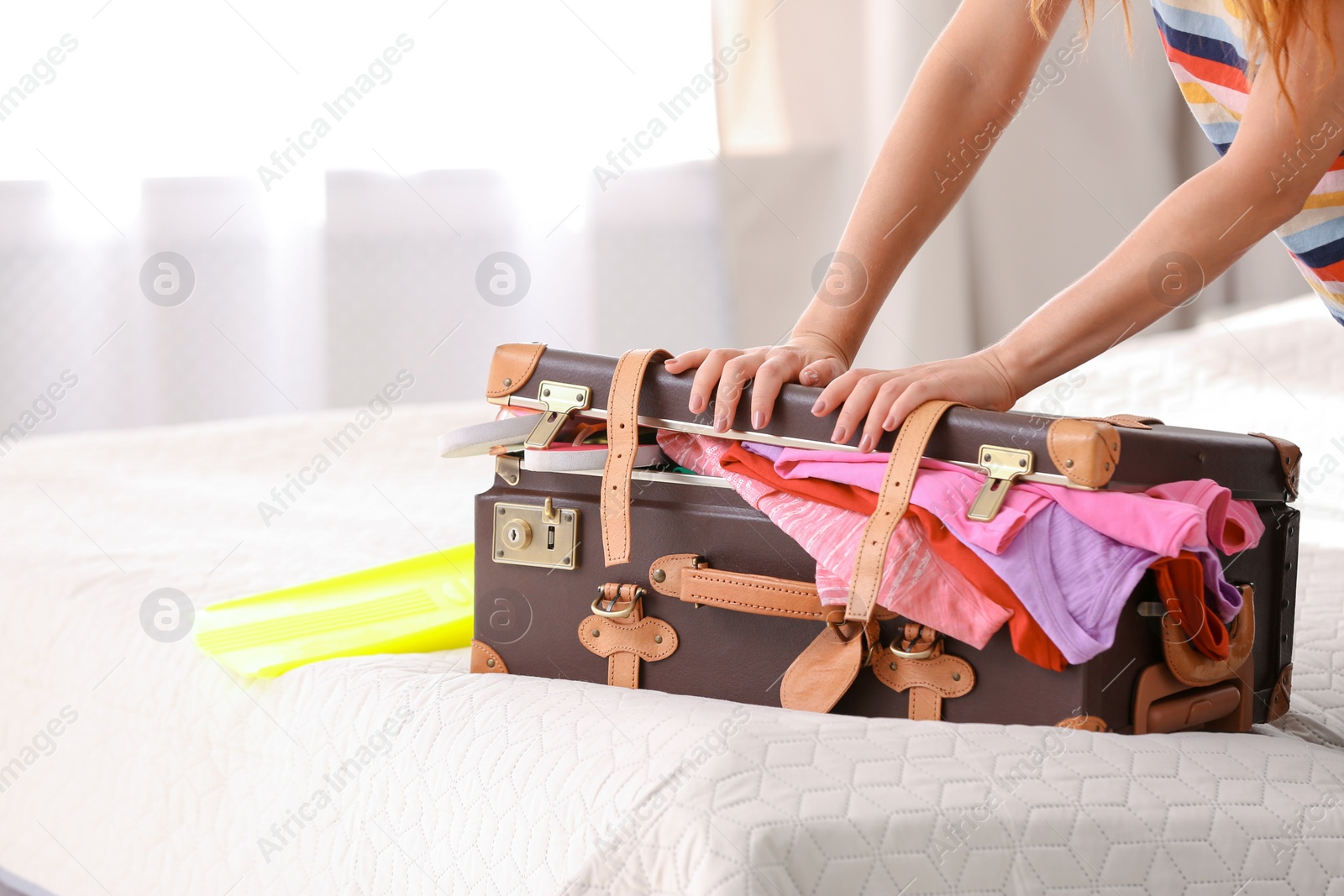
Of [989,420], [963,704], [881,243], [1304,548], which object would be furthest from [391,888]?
[1304,548]

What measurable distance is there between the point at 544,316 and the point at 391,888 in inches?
85.8

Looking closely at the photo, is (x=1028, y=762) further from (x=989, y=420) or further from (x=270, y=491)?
(x=270, y=491)

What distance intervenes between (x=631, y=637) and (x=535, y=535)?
11cm

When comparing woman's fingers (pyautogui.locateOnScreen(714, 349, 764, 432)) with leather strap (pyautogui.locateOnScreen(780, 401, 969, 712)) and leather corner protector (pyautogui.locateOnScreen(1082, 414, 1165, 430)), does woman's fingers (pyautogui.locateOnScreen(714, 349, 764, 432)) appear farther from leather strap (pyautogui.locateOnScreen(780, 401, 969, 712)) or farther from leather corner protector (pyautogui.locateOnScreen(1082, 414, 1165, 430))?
leather corner protector (pyautogui.locateOnScreen(1082, 414, 1165, 430))

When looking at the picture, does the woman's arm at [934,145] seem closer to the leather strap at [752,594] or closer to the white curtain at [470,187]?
the leather strap at [752,594]

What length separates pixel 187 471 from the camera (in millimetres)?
1738

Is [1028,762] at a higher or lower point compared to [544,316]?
lower

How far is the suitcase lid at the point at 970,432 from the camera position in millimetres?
755

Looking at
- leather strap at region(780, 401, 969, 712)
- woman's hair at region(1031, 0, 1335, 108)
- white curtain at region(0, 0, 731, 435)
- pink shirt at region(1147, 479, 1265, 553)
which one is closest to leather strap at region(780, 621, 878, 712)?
leather strap at region(780, 401, 969, 712)

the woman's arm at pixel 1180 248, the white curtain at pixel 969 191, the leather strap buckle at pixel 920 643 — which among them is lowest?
the leather strap buckle at pixel 920 643

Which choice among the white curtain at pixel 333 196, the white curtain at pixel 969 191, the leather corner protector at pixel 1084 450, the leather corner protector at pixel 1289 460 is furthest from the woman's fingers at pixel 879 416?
the white curtain at pixel 969 191

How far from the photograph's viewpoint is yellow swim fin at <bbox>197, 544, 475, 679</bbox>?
0.98 meters

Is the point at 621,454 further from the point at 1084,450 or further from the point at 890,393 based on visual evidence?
the point at 1084,450

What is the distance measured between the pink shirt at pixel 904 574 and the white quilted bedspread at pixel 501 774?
2.7 inches
